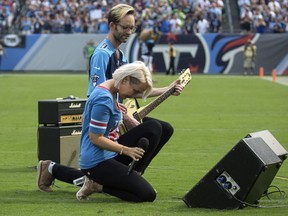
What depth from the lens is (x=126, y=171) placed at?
8.20m

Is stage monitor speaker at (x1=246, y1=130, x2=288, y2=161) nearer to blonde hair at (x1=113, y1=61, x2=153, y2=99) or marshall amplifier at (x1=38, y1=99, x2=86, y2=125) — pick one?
blonde hair at (x1=113, y1=61, x2=153, y2=99)

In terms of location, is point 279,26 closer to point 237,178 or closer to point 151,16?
point 151,16

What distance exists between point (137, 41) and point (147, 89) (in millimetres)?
34036

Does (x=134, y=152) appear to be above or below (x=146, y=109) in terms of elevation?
above

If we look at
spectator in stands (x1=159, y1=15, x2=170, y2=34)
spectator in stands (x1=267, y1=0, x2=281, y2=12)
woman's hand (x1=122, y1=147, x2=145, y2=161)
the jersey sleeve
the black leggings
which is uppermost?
the jersey sleeve

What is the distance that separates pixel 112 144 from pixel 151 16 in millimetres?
37094

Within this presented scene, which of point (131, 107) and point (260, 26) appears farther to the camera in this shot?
point (260, 26)

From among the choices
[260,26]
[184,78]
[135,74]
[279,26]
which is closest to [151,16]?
[260,26]

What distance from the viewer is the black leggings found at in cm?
819

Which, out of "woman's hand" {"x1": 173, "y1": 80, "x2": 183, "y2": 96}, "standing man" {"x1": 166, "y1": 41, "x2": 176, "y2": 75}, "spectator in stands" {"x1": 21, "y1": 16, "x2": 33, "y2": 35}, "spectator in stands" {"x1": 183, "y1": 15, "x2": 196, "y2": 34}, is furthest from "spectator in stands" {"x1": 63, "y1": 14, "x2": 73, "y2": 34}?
"woman's hand" {"x1": 173, "y1": 80, "x2": 183, "y2": 96}

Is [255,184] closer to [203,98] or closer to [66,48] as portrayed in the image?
[203,98]

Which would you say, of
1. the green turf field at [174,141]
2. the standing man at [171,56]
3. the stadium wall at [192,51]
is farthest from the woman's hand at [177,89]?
the stadium wall at [192,51]

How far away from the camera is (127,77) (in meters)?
7.81

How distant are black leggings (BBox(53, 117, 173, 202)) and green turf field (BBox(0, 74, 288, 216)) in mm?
111
